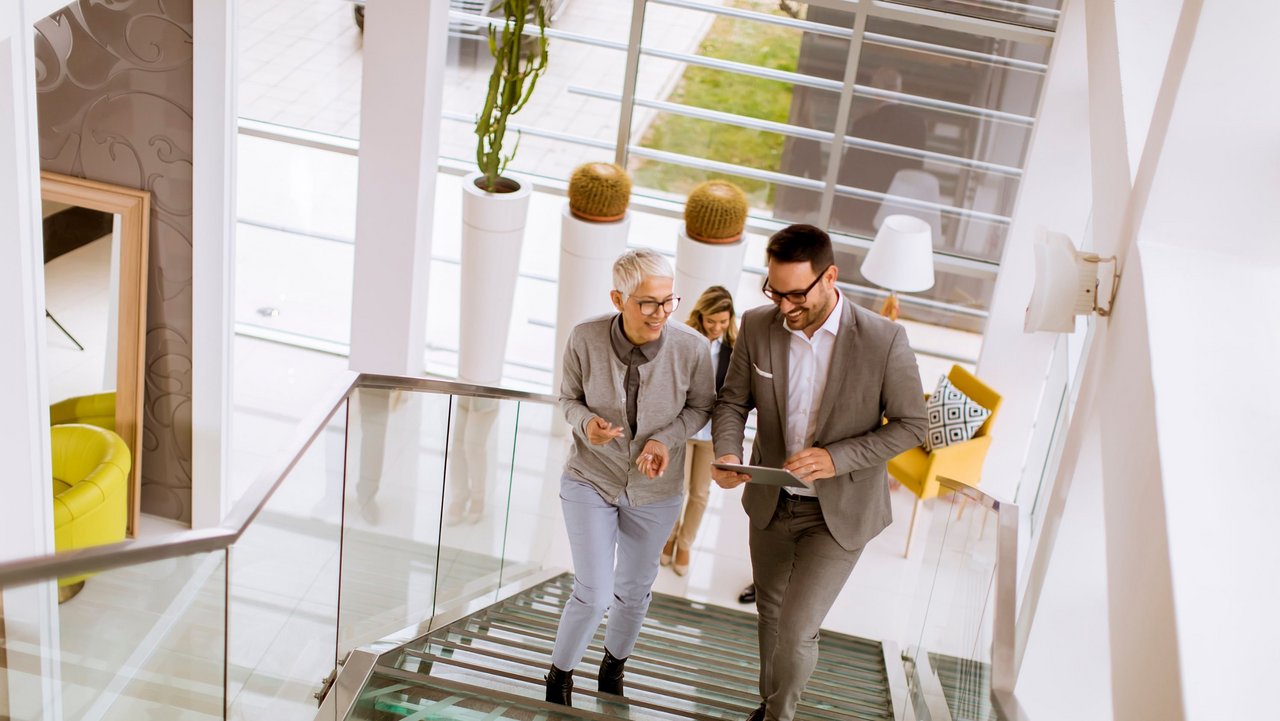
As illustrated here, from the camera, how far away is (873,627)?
22.1ft

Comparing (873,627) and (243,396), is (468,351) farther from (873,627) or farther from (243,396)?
(873,627)

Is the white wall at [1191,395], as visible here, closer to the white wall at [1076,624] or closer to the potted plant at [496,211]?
the white wall at [1076,624]

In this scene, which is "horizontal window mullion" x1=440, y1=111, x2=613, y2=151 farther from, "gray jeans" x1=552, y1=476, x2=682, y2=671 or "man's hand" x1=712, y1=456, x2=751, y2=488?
"man's hand" x1=712, y1=456, x2=751, y2=488

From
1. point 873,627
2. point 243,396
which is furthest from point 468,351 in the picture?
point 873,627

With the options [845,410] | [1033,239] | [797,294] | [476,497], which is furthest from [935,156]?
[797,294]

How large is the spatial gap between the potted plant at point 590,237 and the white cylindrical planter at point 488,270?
329 millimetres

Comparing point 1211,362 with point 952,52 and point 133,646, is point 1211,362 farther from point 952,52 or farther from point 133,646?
Answer: point 952,52

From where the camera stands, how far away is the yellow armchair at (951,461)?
7266 millimetres

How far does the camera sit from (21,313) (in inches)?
173

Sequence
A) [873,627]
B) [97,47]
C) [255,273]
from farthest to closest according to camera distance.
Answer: [255,273], [873,627], [97,47]

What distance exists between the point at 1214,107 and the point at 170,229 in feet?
18.1

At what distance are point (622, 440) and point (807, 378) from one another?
23.4 inches

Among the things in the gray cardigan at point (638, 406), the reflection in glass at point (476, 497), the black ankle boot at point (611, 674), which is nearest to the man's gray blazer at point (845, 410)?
the gray cardigan at point (638, 406)

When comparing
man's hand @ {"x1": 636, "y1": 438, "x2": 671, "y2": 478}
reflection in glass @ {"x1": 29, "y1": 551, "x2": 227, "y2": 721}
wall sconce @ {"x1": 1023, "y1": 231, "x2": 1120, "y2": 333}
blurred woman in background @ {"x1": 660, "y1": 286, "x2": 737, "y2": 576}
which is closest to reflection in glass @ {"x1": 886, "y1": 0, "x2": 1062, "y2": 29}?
blurred woman in background @ {"x1": 660, "y1": 286, "x2": 737, "y2": 576}
